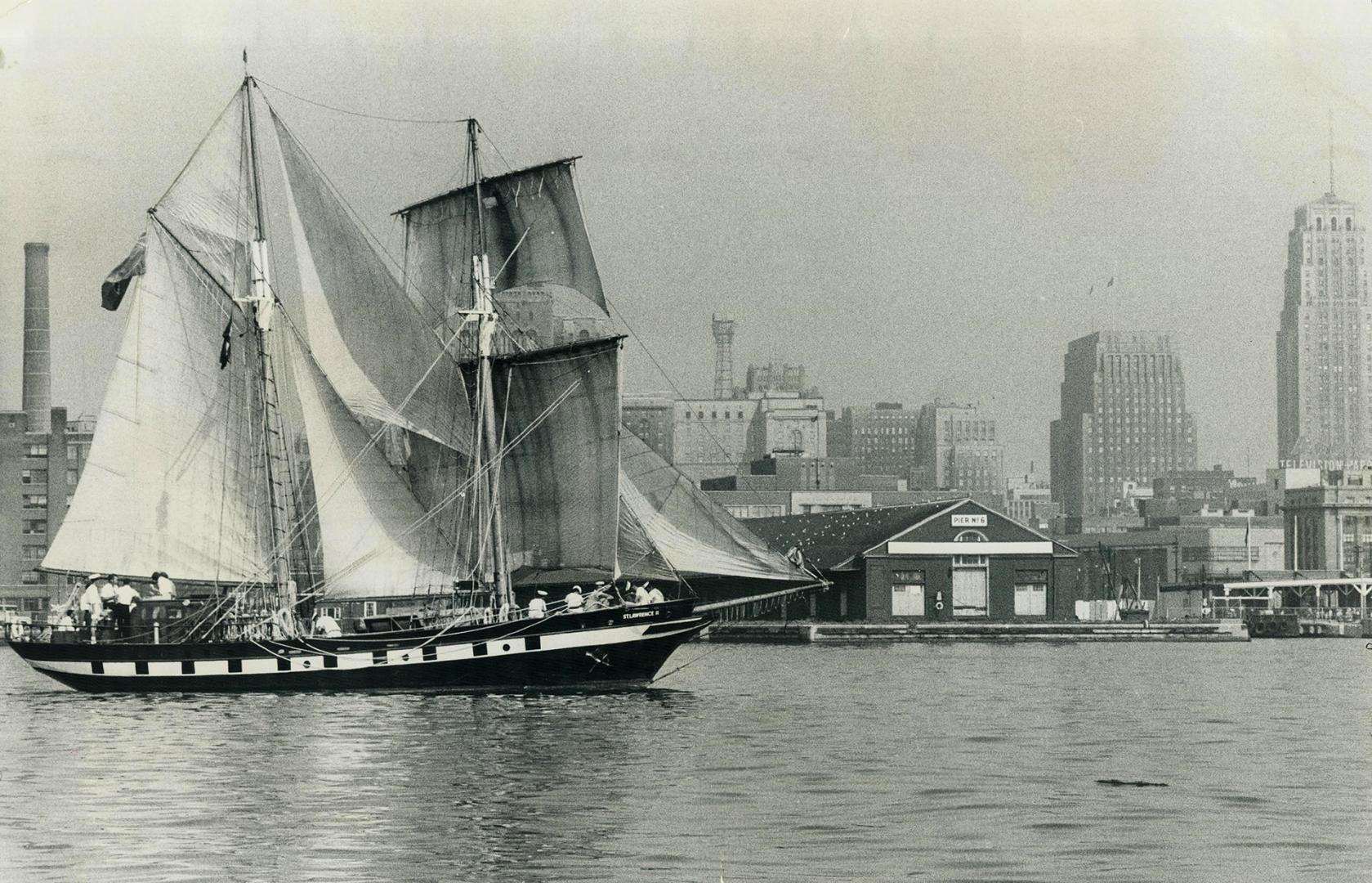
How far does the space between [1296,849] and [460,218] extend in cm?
4791

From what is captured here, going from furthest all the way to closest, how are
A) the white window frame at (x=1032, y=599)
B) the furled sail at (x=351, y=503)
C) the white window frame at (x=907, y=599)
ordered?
the white window frame at (x=1032, y=599) → the white window frame at (x=907, y=599) → the furled sail at (x=351, y=503)

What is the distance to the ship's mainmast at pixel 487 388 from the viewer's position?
212 feet

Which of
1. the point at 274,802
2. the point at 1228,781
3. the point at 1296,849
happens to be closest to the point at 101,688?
the point at 274,802

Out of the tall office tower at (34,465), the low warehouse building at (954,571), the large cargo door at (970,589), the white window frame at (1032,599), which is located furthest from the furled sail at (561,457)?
the tall office tower at (34,465)

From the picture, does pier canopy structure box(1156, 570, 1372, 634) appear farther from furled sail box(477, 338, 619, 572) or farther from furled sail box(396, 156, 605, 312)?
furled sail box(477, 338, 619, 572)

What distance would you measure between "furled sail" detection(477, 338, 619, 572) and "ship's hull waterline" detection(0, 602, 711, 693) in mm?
3174

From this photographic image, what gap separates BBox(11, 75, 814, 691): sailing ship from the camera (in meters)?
60.8

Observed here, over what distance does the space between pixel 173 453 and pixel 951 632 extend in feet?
197

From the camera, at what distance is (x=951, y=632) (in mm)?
111750

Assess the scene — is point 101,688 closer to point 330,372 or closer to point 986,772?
point 330,372

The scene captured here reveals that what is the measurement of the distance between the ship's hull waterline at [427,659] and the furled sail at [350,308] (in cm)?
779

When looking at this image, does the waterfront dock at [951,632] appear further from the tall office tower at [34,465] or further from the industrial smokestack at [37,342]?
the industrial smokestack at [37,342]

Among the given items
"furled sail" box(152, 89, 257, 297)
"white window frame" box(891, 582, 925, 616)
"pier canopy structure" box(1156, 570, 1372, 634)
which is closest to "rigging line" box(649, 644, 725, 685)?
"white window frame" box(891, 582, 925, 616)

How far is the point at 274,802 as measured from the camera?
3331 cm
